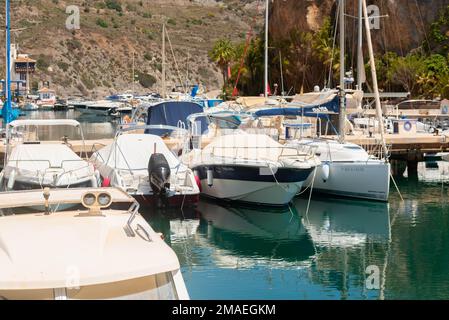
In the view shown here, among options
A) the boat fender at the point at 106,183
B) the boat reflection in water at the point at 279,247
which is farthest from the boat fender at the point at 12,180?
the boat reflection in water at the point at 279,247

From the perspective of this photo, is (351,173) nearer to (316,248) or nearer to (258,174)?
(258,174)

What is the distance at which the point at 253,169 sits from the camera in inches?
874

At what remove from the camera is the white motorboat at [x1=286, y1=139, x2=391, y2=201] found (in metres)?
23.6

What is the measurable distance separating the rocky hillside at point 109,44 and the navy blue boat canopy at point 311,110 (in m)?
94.2

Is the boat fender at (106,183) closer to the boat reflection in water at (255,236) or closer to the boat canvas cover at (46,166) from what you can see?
the boat canvas cover at (46,166)

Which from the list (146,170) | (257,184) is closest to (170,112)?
(146,170)

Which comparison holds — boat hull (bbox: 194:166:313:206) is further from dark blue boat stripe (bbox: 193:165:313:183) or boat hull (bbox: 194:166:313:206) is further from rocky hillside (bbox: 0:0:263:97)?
rocky hillside (bbox: 0:0:263:97)

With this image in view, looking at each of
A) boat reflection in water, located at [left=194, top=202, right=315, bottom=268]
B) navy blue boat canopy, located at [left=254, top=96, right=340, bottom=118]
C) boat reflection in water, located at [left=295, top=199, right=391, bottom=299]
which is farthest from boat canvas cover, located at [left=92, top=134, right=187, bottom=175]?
navy blue boat canopy, located at [left=254, top=96, right=340, bottom=118]

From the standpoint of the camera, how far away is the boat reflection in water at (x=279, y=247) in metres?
14.5

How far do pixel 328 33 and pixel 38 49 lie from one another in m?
78.9

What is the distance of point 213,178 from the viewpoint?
23438 mm

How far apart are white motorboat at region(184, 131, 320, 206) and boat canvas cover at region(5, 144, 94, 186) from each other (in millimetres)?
4127

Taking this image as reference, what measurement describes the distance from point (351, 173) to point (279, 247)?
643cm

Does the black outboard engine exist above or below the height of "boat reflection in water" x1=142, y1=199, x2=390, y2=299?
above
